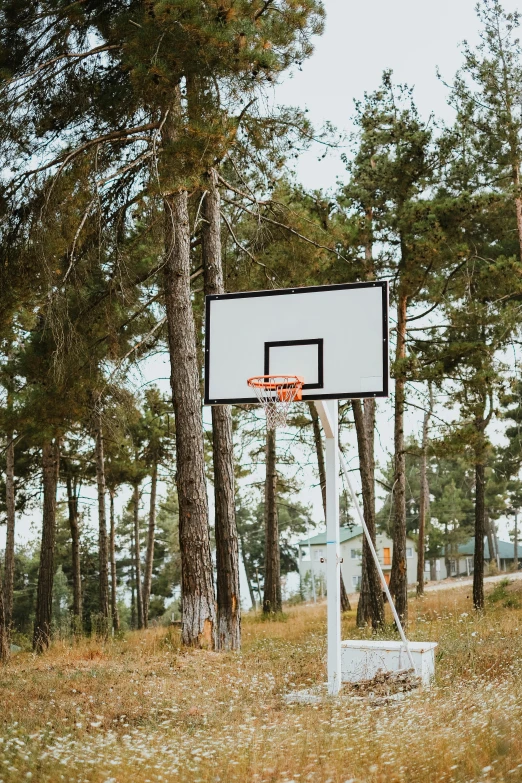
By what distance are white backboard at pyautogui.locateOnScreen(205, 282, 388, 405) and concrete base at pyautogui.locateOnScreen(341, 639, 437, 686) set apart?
263 centimetres

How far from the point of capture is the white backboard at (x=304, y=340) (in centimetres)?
887

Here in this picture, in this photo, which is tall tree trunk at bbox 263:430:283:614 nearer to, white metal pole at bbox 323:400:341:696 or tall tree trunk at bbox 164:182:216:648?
tall tree trunk at bbox 164:182:216:648

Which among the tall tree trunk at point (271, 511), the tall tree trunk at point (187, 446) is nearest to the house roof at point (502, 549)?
the tall tree trunk at point (271, 511)

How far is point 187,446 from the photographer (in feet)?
35.8

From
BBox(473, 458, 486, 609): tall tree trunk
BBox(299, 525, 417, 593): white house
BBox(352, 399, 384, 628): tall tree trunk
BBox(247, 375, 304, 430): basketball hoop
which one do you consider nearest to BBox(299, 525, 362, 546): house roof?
BBox(299, 525, 417, 593): white house

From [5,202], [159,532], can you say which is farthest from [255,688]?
[159,532]

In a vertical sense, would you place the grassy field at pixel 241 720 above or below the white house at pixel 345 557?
above

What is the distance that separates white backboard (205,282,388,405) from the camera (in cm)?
887

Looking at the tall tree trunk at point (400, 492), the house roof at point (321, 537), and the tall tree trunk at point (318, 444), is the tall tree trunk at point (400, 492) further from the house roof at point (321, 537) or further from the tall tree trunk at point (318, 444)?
the house roof at point (321, 537)

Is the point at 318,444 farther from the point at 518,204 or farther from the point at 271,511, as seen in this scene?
the point at 518,204

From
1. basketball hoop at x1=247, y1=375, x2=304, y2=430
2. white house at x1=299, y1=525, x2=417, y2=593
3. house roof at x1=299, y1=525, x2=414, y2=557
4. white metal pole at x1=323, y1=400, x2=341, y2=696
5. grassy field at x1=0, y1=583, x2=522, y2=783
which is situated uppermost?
basketball hoop at x1=247, y1=375, x2=304, y2=430

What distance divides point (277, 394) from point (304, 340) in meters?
0.70

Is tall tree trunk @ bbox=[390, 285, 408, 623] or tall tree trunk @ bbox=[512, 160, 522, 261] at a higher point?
tall tree trunk @ bbox=[512, 160, 522, 261]

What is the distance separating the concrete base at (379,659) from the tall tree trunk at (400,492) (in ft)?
23.1
